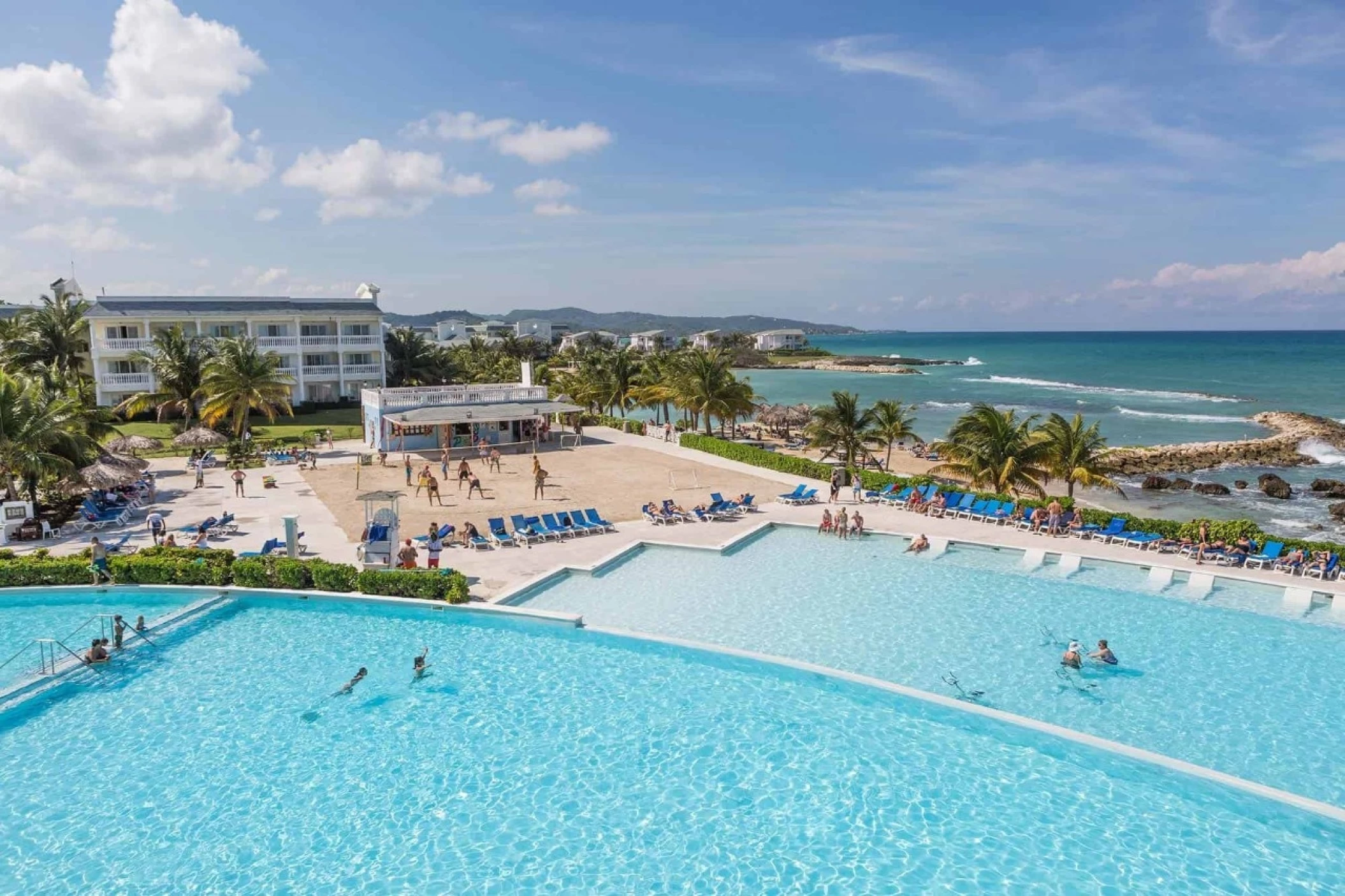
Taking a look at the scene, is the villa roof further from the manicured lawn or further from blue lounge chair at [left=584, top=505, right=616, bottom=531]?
blue lounge chair at [left=584, top=505, right=616, bottom=531]

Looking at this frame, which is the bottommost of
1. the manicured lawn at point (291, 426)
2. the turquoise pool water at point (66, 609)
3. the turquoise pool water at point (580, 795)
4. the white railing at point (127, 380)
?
the turquoise pool water at point (580, 795)

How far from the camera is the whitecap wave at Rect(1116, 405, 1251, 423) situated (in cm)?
7062

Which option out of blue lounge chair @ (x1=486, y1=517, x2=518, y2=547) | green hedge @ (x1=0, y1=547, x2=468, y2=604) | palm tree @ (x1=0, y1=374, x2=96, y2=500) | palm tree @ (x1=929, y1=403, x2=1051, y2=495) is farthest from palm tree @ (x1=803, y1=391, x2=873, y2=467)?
palm tree @ (x1=0, y1=374, x2=96, y2=500)

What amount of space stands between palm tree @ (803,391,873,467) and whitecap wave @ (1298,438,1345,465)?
35.2m

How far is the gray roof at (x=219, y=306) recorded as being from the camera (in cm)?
4850

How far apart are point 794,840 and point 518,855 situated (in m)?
3.40

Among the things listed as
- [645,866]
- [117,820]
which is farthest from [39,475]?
[645,866]

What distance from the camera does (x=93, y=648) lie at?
15.1 meters

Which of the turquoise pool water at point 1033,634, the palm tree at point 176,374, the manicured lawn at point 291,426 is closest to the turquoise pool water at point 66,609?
the turquoise pool water at point 1033,634

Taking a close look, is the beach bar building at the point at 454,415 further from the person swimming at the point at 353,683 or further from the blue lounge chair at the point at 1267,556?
the blue lounge chair at the point at 1267,556

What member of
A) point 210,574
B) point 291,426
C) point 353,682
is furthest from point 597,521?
point 291,426

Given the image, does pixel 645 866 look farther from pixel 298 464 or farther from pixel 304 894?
pixel 298 464

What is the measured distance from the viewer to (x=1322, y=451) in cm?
5322

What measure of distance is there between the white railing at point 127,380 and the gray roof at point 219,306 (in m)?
3.59
